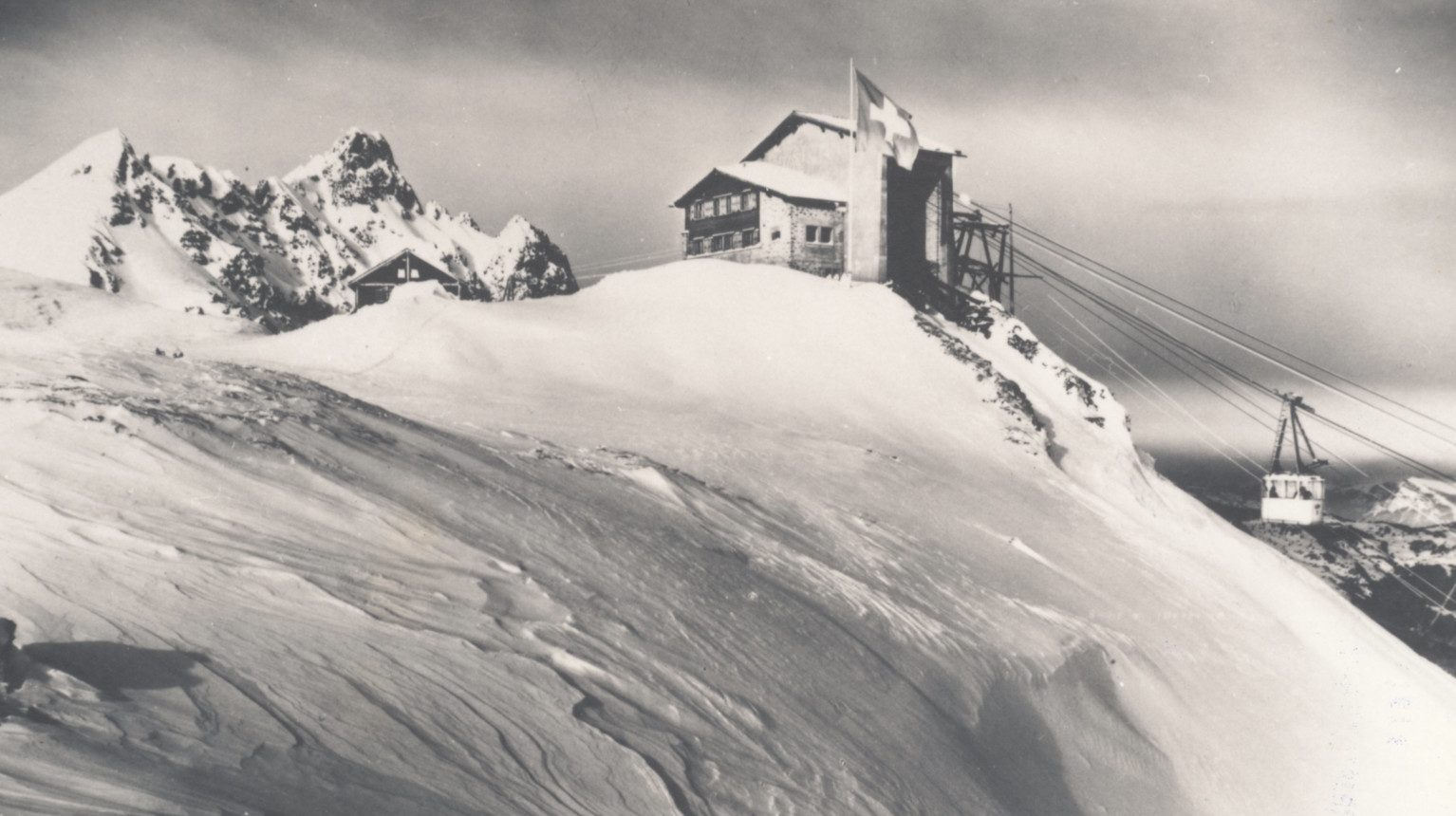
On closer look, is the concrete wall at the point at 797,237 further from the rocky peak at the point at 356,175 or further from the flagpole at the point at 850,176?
the rocky peak at the point at 356,175

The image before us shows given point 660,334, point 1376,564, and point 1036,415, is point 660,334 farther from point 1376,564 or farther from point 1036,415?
point 1376,564

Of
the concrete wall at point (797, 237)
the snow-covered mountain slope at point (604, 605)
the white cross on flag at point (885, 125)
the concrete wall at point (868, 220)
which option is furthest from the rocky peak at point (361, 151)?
the snow-covered mountain slope at point (604, 605)

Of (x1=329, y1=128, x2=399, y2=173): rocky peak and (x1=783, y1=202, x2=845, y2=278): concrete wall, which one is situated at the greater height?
(x1=329, y1=128, x2=399, y2=173): rocky peak

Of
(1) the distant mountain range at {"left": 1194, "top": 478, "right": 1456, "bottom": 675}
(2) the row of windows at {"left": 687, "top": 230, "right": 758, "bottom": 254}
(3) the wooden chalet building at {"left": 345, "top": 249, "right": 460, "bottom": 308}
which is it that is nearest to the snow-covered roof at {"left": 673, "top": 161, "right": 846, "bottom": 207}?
(2) the row of windows at {"left": 687, "top": 230, "right": 758, "bottom": 254}

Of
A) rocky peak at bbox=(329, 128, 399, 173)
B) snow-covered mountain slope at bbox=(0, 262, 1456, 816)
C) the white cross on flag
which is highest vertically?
rocky peak at bbox=(329, 128, 399, 173)

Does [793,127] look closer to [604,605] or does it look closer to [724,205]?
[724,205]

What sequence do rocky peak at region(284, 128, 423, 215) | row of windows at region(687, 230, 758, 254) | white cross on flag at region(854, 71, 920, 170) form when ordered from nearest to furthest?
white cross on flag at region(854, 71, 920, 170)
row of windows at region(687, 230, 758, 254)
rocky peak at region(284, 128, 423, 215)

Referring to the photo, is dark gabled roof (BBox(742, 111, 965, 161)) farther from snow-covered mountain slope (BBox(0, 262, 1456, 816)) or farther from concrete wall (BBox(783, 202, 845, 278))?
snow-covered mountain slope (BBox(0, 262, 1456, 816))

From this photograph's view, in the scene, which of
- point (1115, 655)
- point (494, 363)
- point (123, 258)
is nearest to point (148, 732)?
point (1115, 655)
